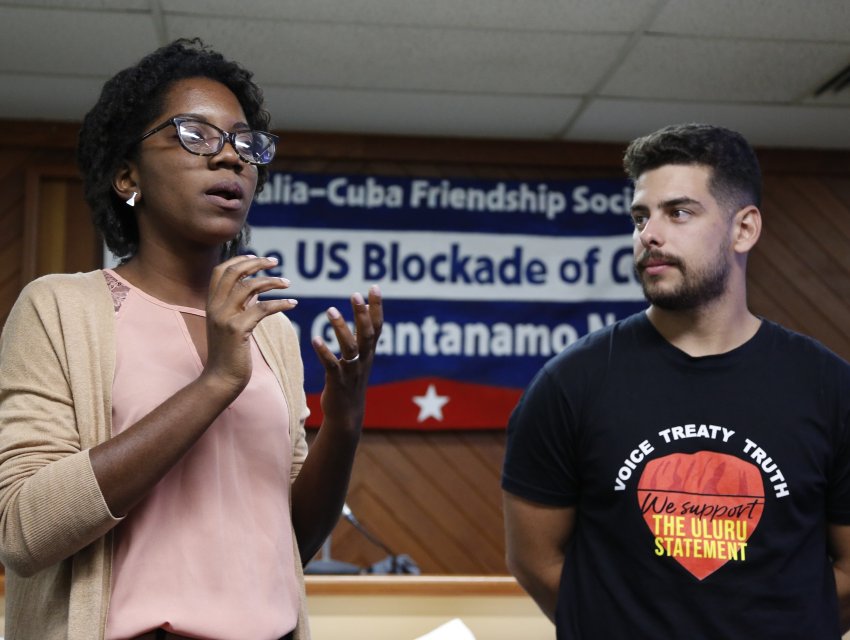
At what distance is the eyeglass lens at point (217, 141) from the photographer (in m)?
1.16

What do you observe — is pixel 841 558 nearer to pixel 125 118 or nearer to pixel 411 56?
pixel 125 118

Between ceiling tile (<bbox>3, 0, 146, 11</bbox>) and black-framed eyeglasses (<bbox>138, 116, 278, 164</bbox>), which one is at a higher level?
ceiling tile (<bbox>3, 0, 146, 11</bbox>)

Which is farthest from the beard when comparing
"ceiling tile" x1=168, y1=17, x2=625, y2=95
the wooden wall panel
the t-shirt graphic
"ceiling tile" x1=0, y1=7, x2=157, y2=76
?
the wooden wall panel

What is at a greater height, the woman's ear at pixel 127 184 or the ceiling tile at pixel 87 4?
the ceiling tile at pixel 87 4

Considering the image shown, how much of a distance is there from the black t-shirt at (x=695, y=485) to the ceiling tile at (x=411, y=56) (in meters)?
2.09

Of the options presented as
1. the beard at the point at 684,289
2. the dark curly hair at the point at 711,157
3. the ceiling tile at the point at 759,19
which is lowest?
the beard at the point at 684,289

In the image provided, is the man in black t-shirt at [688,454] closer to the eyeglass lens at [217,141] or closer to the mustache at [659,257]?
the mustache at [659,257]

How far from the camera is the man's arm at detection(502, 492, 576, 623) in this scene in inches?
61.6

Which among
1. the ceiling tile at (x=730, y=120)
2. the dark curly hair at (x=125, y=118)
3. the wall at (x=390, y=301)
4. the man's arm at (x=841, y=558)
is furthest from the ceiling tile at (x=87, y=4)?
the man's arm at (x=841, y=558)

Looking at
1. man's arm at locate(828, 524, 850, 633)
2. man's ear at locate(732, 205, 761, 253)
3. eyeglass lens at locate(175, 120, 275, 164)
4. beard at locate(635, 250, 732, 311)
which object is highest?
man's ear at locate(732, 205, 761, 253)

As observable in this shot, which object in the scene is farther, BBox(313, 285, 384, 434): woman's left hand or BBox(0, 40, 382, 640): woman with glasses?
BBox(313, 285, 384, 434): woman's left hand

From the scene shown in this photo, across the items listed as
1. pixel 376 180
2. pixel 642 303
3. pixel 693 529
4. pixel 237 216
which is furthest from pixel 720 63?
pixel 237 216

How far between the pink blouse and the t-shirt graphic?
22.7 inches

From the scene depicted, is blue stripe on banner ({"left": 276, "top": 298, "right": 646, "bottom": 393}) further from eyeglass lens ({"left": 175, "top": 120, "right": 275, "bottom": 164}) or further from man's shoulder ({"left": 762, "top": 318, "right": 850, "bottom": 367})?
eyeglass lens ({"left": 175, "top": 120, "right": 275, "bottom": 164})
